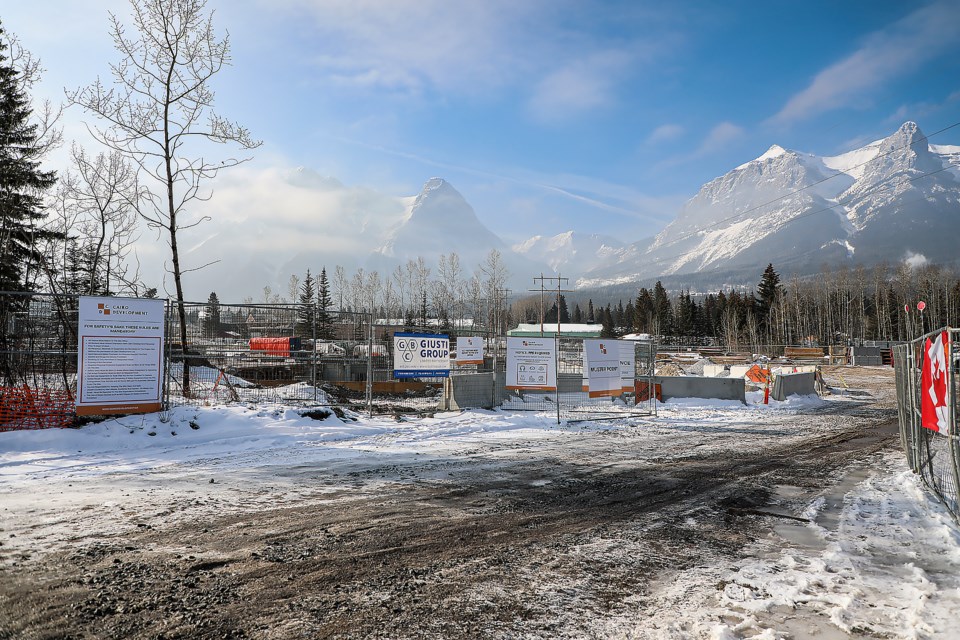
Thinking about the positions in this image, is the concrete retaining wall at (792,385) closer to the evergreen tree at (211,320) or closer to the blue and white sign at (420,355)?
the blue and white sign at (420,355)

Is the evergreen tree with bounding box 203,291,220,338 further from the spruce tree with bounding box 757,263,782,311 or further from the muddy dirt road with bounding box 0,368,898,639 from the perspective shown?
the spruce tree with bounding box 757,263,782,311

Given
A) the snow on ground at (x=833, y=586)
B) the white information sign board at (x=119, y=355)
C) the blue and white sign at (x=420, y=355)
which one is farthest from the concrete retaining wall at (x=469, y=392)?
the snow on ground at (x=833, y=586)

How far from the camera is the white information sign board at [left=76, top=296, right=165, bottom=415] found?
34.6 feet

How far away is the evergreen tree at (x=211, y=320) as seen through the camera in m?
13.2

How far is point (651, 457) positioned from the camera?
10.5m

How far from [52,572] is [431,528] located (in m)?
3.34

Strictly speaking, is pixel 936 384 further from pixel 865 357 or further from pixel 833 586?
pixel 865 357

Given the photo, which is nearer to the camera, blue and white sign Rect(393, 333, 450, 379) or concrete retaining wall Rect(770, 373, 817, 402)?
blue and white sign Rect(393, 333, 450, 379)

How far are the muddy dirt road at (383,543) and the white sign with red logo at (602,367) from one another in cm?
573

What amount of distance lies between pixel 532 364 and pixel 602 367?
88.1 inches

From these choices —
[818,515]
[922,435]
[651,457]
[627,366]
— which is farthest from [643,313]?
[818,515]

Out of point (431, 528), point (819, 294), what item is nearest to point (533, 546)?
point (431, 528)

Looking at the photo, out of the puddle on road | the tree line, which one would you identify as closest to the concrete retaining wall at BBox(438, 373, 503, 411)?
the puddle on road

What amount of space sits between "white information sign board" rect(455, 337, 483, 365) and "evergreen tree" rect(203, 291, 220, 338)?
21.4ft
